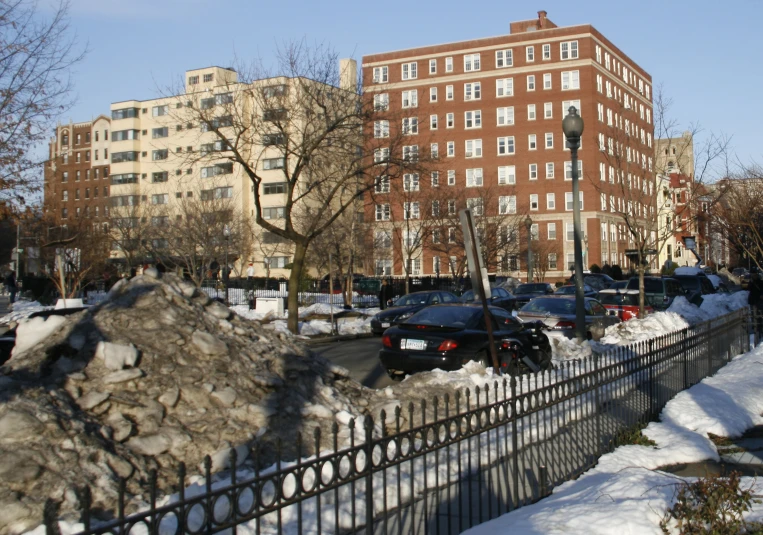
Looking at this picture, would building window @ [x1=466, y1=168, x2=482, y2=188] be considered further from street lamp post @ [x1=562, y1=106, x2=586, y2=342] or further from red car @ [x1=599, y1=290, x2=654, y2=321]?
street lamp post @ [x1=562, y1=106, x2=586, y2=342]

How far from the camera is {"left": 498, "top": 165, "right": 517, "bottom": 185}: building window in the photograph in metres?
78.2

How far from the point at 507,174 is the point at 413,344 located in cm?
6624

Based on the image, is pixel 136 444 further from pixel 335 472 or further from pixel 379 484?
pixel 335 472

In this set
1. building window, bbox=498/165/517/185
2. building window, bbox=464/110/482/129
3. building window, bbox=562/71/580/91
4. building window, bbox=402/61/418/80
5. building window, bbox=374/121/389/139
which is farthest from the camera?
building window, bbox=402/61/418/80

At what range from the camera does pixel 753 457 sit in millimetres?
9102

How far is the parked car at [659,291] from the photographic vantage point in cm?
2980

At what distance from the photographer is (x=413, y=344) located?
1417cm

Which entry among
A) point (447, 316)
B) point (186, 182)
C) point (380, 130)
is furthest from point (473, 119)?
point (447, 316)

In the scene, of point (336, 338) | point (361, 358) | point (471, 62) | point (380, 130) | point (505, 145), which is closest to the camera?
point (361, 358)

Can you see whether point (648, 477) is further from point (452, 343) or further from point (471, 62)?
point (471, 62)

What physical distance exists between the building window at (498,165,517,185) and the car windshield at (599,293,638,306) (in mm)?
51275

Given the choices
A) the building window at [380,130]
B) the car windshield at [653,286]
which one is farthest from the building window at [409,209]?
the car windshield at [653,286]

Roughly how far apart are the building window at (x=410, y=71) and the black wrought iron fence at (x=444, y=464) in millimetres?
71196

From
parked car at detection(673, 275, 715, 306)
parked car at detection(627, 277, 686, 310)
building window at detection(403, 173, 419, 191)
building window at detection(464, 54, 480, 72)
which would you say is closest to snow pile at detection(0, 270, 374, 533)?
parked car at detection(627, 277, 686, 310)
